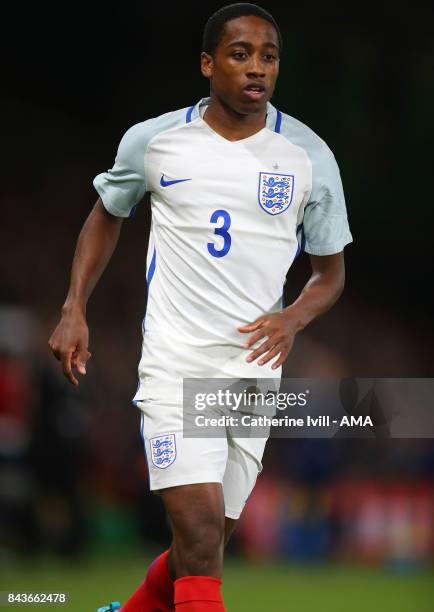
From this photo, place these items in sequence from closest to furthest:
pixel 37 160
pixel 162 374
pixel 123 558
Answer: pixel 162 374
pixel 123 558
pixel 37 160

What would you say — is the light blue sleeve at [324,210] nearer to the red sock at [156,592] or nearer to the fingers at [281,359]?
the fingers at [281,359]

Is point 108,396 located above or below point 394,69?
below

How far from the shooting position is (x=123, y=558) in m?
11.1

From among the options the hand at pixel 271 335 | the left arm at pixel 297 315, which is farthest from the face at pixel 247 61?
the hand at pixel 271 335

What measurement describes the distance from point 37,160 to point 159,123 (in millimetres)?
9722

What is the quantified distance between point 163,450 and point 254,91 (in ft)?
4.61

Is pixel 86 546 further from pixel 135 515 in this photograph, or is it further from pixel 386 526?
pixel 386 526

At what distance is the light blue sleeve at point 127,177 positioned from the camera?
5289mm

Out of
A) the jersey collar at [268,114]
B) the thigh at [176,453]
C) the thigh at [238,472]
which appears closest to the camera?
the thigh at [176,453]

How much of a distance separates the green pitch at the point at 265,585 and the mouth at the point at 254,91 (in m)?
3.66

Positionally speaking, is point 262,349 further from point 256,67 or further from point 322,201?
point 256,67

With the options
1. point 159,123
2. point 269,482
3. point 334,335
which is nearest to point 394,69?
point 334,335

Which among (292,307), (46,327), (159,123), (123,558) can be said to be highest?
(46,327)

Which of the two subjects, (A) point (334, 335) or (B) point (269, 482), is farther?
(A) point (334, 335)
